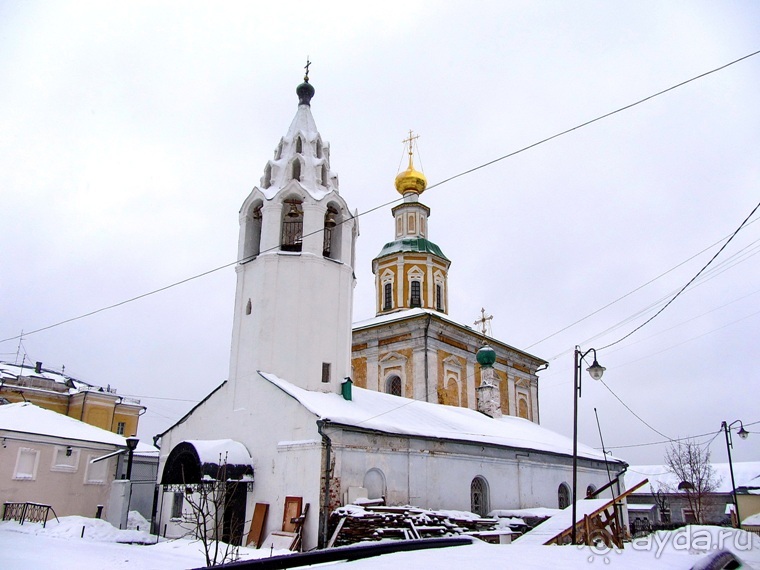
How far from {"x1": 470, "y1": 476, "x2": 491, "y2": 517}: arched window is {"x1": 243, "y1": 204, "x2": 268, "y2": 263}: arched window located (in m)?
10.8

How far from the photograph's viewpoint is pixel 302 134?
2277 cm

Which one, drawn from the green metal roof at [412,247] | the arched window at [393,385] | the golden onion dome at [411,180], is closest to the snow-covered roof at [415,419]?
the arched window at [393,385]

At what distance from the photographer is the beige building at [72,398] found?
1577 inches

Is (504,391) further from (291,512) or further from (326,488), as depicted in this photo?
(291,512)

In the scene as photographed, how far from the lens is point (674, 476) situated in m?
57.9

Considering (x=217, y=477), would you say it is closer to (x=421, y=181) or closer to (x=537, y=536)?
(x=537, y=536)

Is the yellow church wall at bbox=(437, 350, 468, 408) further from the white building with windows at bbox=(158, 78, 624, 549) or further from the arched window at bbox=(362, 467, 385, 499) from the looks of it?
the arched window at bbox=(362, 467, 385, 499)

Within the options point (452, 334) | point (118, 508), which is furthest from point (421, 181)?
point (118, 508)

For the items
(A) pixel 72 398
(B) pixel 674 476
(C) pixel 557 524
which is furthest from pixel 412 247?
(B) pixel 674 476

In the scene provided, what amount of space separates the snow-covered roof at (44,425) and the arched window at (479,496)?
12.9 metres

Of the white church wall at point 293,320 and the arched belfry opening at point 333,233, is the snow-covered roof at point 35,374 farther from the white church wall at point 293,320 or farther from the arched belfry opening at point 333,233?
the arched belfry opening at point 333,233

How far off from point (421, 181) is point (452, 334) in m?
10.7

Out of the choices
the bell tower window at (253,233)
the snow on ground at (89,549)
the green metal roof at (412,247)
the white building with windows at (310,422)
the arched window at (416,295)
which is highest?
the green metal roof at (412,247)

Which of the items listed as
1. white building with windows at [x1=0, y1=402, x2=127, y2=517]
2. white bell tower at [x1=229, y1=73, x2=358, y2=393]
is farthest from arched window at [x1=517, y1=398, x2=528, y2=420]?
white building with windows at [x1=0, y1=402, x2=127, y2=517]
